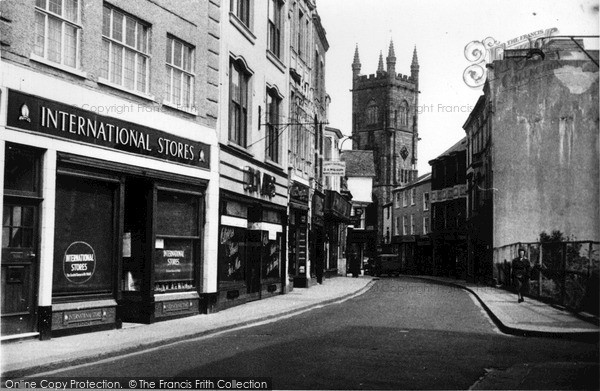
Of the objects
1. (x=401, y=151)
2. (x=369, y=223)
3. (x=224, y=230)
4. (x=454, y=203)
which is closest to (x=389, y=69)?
(x=401, y=151)

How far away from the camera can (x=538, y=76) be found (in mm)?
32406

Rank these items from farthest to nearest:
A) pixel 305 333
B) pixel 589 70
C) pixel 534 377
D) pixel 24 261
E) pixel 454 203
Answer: pixel 454 203 < pixel 589 70 < pixel 305 333 < pixel 24 261 < pixel 534 377

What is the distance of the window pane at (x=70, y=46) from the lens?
12359mm

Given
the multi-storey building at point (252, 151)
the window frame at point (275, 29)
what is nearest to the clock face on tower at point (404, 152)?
the multi-storey building at point (252, 151)

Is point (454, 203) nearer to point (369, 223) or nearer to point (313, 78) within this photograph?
point (313, 78)

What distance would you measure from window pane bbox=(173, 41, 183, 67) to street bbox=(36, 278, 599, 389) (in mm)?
6325

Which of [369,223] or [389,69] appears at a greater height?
[389,69]

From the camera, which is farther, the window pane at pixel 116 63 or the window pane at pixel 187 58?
the window pane at pixel 187 58

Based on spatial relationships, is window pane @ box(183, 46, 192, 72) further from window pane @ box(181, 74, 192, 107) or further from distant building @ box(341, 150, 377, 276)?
distant building @ box(341, 150, 377, 276)

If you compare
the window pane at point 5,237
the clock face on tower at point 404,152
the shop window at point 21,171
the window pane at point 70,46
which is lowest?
A: the window pane at point 5,237

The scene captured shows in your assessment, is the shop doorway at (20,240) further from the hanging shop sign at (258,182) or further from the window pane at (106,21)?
the hanging shop sign at (258,182)

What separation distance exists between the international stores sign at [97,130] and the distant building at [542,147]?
17.6 meters

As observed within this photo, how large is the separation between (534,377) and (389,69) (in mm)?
99526

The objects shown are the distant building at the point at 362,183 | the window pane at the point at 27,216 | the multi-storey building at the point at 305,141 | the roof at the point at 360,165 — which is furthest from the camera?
the roof at the point at 360,165
